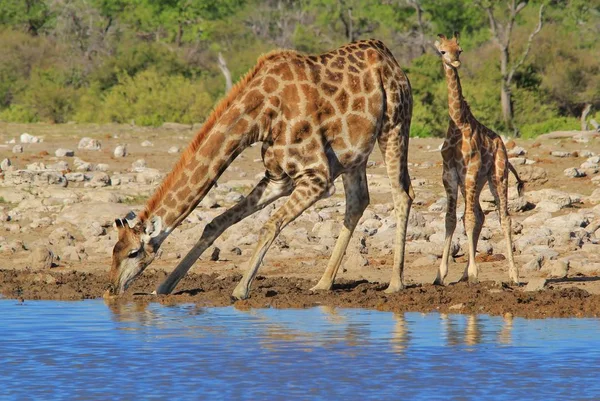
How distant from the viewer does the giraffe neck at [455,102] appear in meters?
12.3

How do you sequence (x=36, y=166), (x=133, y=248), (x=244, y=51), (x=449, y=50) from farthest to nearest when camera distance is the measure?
1. (x=244, y=51)
2. (x=36, y=166)
3. (x=449, y=50)
4. (x=133, y=248)

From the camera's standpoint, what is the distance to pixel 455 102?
1236 cm

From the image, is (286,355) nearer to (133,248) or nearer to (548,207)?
(133,248)

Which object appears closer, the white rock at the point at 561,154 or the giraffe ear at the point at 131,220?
the giraffe ear at the point at 131,220

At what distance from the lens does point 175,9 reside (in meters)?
→ 53.1

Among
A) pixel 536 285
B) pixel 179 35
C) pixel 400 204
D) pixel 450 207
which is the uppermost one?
pixel 400 204

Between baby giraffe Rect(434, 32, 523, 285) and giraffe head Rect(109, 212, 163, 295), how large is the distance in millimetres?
3008

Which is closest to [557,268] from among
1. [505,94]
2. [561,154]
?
[561,154]

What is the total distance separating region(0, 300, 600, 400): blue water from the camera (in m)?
7.44

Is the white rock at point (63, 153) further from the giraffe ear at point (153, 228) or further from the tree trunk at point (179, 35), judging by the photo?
the tree trunk at point (179, 35)

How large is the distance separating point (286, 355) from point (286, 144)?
267 centimetres

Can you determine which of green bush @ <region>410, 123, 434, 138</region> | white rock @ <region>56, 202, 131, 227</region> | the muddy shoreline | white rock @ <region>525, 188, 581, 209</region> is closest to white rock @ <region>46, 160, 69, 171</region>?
white rock @ <region>56, 202, 131, 227</region>

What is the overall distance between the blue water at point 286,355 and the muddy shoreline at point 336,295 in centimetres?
25

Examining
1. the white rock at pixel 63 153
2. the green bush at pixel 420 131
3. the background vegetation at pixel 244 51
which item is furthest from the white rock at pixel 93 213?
the background vegetation at pixel 244 51
